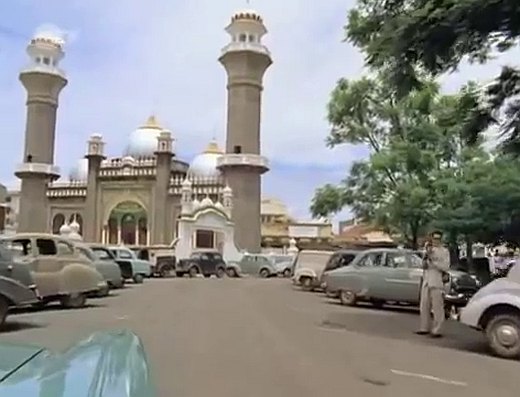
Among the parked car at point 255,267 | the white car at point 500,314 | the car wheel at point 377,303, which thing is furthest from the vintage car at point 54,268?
the parked car at point 255,267

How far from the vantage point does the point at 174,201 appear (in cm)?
6406

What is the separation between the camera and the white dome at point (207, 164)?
6857cm

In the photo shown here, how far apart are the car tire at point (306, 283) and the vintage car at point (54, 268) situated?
497 inches

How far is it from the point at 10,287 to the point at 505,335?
795 cm

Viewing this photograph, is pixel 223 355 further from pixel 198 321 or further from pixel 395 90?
pixel 395 90

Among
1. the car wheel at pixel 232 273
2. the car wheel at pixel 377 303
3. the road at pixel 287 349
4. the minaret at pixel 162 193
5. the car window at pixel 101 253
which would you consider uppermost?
the minaret at pixel 162 193

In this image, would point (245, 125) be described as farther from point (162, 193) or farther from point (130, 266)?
point (130, 266)

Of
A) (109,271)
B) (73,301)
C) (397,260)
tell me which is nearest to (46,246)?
(73,301)

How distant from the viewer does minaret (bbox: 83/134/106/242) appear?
6706 centimetres

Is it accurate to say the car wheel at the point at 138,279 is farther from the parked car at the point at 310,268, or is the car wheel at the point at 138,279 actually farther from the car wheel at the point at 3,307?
the car wheel at the point at 3,307

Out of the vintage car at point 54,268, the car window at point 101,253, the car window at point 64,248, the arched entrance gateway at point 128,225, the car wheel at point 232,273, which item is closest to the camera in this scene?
the vintage car at point 54,268

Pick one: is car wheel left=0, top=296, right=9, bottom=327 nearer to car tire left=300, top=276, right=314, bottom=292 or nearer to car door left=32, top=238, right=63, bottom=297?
car door left=32, top=238, right=63, bottom=297

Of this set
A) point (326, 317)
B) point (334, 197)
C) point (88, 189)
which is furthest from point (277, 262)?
point (326, 317)

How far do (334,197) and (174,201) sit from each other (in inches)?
1214
